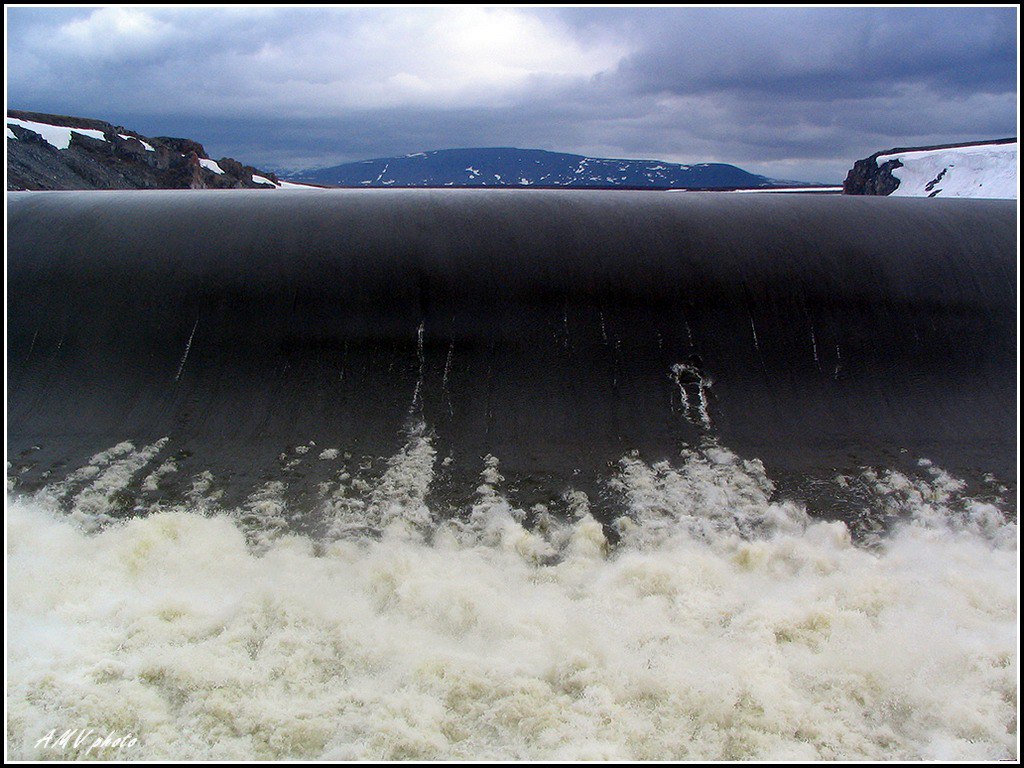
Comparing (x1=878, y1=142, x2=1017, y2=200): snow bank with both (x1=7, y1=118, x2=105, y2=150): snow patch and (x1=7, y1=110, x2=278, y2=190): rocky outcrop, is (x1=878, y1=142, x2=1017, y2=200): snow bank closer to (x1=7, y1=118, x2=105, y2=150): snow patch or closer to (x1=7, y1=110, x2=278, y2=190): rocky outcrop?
(x1=7, y1=110, x2=278, y2=190): rocky outcrop

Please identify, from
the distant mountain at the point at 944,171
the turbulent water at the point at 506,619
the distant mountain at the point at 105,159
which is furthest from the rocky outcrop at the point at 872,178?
the turbulent water at the point at 506,619

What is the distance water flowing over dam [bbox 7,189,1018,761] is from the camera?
3250 mm

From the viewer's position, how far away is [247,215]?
700cm

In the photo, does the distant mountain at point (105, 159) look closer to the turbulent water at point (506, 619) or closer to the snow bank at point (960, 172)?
the turbulent water at point (506, 619)

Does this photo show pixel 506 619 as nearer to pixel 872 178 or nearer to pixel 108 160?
pixel 108 160

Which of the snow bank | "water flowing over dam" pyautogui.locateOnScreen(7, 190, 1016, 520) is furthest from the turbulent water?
the snow bank

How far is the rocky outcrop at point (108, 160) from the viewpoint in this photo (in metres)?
19.5

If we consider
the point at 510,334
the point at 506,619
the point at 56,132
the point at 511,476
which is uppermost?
the point at 56,132

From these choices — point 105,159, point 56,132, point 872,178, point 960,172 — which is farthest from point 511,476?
point 872,178

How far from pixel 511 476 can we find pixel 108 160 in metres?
22.3

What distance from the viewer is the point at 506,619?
3.79m

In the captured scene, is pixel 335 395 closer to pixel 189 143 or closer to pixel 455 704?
pixel 455 704

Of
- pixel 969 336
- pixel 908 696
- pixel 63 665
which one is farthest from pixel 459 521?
pixel 969 336

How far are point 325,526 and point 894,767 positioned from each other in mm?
3195
